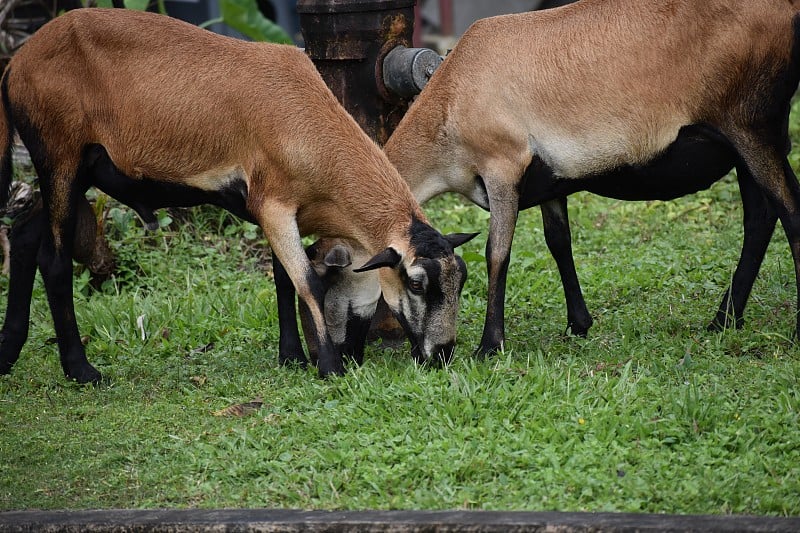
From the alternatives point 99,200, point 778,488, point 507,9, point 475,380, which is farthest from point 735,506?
point 507,9

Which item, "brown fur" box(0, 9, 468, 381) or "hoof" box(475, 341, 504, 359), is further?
"hoof" box(475, 341, 504, 359)

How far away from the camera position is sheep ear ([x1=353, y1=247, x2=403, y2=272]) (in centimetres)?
553

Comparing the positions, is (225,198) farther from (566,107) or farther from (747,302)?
(747,302)

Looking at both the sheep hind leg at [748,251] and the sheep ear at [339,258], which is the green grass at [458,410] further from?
the sheep ear at [339,258]

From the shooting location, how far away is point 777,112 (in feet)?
18.5

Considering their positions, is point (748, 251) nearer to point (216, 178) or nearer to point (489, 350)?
point (489, 350)

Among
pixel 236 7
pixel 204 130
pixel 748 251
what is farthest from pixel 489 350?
pixel 236 7

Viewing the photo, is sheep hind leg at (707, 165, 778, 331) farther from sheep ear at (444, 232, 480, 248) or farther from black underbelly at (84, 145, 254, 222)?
black underbelly at (84, 145, 254, 222)

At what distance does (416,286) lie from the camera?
5.69 meters

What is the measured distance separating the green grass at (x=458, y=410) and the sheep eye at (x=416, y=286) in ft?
1.29

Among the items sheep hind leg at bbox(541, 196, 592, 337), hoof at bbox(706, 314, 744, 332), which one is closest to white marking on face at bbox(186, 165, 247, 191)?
sheep hind leg at bbox(541, 196, 592, 337)

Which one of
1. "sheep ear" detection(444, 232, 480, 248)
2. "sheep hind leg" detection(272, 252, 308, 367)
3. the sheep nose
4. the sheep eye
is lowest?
"sheep hind leg" detection(272, 252, 308, 367)

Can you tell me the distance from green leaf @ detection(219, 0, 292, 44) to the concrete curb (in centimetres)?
638

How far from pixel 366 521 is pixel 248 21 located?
7080 millimetres
